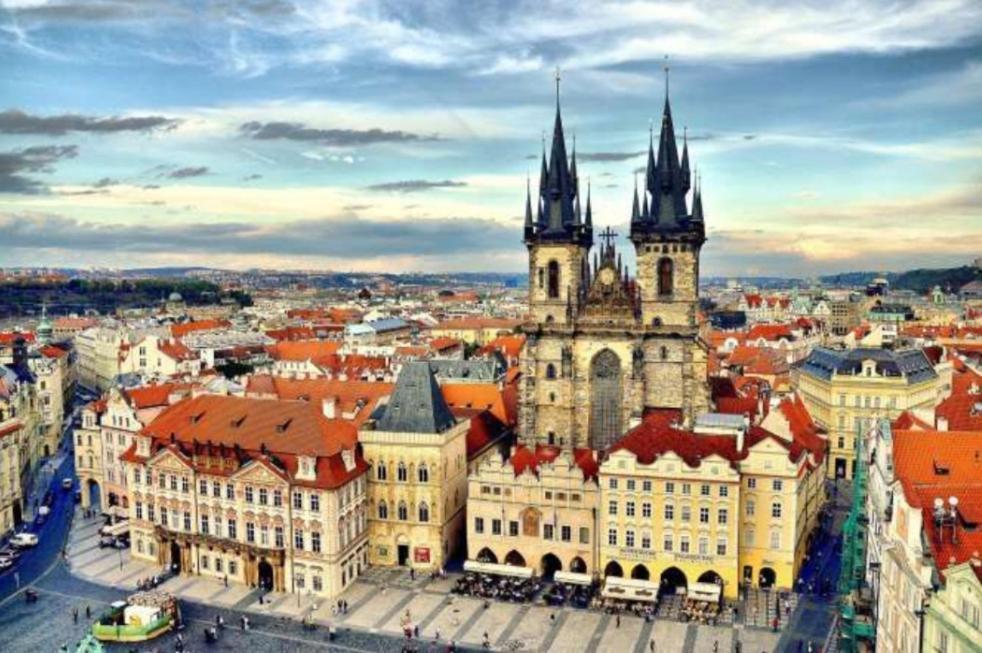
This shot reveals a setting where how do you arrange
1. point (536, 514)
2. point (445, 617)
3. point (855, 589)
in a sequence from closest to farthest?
point (855, 589), point (445, 617), point (536, 514)

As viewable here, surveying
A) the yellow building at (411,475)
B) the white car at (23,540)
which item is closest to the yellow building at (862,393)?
the yellow building at (411,475)

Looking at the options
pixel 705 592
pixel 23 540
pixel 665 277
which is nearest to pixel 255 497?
pixel 23 540

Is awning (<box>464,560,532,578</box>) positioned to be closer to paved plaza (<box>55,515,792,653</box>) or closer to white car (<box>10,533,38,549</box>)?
paved plaza (<box>55,515,792,653</box>)

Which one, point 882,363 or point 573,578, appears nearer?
point 573,578

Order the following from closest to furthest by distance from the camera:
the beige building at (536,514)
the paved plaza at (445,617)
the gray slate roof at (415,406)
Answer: the paved plaza at (445,617)
the beige building at (536,514)
the gray slate roof at (415,406)

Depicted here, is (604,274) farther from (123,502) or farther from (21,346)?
(21,346)

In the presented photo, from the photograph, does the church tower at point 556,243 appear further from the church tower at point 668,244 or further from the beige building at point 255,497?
the beige building at point 255,497

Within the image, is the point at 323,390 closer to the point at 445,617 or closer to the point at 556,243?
the point at 556,243
